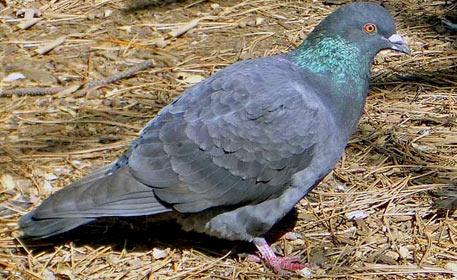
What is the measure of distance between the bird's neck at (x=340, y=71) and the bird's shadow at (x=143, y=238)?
764 mm

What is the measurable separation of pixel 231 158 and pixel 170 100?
1490mm

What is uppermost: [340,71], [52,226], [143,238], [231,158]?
[340,71]

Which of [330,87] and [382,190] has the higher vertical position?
[330,87]

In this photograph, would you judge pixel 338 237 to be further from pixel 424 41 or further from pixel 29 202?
pixel 424 41

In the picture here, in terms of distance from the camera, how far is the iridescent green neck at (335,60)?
4.26 m

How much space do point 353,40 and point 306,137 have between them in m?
0.62

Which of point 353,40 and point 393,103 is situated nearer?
point 353,40

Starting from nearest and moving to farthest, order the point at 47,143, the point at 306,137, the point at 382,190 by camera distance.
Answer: the point at 306,137 < the point at 382,190 < the point at 47,143

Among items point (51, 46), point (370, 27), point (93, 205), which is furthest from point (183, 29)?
point (93, 205)

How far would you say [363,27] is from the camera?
4.32m

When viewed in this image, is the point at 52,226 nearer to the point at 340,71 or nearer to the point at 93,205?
the point at 93,205

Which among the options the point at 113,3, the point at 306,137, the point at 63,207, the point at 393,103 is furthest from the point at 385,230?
the point at 113,3

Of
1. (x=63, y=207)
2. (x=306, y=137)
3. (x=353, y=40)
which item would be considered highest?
(x=353, y=40)

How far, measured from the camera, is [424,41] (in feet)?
20.3
